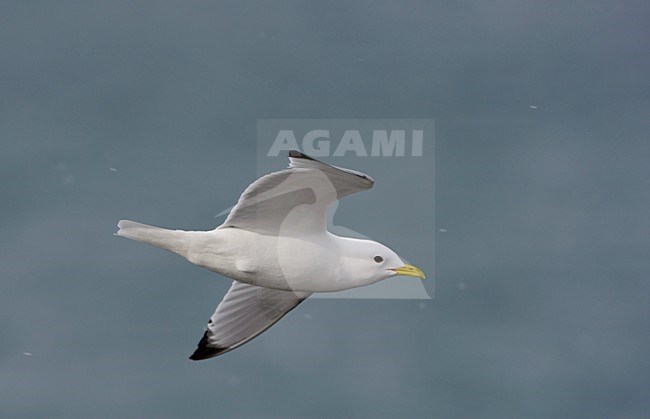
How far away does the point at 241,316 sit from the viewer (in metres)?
13.8

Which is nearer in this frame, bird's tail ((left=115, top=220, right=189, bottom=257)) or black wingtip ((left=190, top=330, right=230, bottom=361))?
bird's tail ((left=115, top=220, right=189, bottom=257))

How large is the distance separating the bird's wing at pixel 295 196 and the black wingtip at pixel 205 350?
Result: 197cm

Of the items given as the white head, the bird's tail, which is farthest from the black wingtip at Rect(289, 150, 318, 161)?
the white head

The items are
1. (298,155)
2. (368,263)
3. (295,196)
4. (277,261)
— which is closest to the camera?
(298,155)

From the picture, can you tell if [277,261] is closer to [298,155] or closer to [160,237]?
[160,237]

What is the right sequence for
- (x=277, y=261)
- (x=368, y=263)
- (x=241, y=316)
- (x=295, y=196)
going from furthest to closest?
(x=241, y=316) < (x=368, y=263) < (x=277, y=261) < (x=295, y=196)

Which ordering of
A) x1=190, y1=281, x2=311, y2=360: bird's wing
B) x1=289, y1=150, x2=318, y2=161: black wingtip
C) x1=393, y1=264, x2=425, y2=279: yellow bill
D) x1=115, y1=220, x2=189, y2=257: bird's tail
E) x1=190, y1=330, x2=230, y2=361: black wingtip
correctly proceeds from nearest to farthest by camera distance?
x1=289, y1=150, x2=318, y2=161: black wingtip < x1=115, y1=220, x2=189, y2=257: bird's tail < x1=393, y1=264, x2=425, y2=279: yellow bill < x1=190, y1=281, x2=311, y2=360: bird's wing < x1=190, y1=330, x2=230, y2=361: black wingtip

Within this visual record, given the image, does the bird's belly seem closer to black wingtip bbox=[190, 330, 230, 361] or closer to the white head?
the white head

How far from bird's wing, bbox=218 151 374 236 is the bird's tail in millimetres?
384

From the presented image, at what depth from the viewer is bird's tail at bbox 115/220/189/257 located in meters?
12.1

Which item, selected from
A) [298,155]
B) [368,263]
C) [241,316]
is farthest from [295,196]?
[241,316]

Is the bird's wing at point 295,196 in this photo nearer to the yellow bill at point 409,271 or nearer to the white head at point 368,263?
the white head at point 368,263

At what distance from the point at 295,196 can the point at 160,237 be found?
3.87 ft

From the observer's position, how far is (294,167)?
1142 cm
